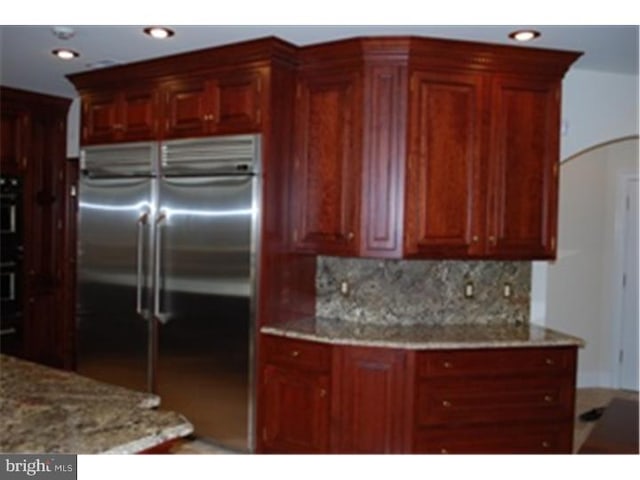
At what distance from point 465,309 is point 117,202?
8.03ft

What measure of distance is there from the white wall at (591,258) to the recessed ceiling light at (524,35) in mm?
2429

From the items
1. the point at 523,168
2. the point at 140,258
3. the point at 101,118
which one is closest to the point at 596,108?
the point at 523,168

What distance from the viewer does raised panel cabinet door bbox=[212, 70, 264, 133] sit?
346cm

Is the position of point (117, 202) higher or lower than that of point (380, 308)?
higher

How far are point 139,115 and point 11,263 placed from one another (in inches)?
77.2

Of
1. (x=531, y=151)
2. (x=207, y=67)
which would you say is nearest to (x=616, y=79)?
(x=531, y=151)

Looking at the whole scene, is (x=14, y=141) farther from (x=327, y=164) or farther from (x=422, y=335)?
(x=422, y=335)

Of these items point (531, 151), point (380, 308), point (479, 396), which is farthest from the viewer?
point (380, 308)

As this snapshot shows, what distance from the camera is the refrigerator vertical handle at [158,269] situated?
3.80 meters

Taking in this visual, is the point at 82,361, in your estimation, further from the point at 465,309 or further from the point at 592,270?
the point at 592,270

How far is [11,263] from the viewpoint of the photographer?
16.2 feet

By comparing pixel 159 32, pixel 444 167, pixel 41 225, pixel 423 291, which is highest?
pixel 159 32

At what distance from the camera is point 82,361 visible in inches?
169

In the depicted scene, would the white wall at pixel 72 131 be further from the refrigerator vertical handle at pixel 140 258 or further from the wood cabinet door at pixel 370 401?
the wood cabinet door at pixel 370 401
